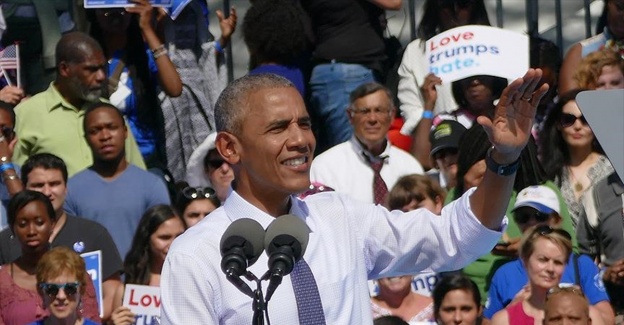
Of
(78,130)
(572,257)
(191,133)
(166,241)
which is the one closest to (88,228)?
(166,241)

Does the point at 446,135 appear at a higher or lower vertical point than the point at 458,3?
lower

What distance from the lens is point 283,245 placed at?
4.54 meters

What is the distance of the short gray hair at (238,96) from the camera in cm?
515

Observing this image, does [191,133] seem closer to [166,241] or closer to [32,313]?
[166,241]

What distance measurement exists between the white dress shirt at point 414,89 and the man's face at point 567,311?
3425 millimetres

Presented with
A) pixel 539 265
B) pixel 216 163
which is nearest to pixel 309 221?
pixel 539 265

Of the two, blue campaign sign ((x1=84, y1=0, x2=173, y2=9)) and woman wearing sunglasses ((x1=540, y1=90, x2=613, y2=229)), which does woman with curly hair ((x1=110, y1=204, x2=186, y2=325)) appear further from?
woman wearing sunglasses ((x1=540, y1=90, x2=613, y2=229))

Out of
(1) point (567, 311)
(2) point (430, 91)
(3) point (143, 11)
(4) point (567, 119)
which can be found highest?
(3) point (143, 11)

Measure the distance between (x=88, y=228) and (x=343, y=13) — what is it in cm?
302

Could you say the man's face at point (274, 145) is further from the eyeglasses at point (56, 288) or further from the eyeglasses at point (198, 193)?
the eyeglasses at point (198, 193)

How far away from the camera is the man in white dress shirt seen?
493 cm

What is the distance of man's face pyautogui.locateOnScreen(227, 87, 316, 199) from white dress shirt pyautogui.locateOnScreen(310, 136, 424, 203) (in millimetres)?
5227

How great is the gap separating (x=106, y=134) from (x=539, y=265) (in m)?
3.21

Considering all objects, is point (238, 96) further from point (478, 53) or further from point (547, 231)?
point (478, 53)
